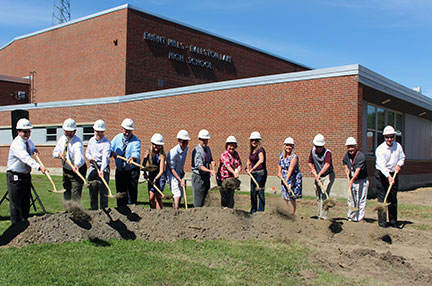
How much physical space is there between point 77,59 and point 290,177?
80.0ft

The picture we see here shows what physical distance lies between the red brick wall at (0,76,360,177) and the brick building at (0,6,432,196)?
3 cm

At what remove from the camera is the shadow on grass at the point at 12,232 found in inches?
242

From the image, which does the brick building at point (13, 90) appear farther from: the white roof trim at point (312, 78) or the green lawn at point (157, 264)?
the green lawn at point (157, 264)

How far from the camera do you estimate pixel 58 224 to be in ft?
21.4

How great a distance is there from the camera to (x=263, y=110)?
1691 centimetres

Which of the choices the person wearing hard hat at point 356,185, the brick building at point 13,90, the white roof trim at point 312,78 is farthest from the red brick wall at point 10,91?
the person wearing hard hat at point 356,185

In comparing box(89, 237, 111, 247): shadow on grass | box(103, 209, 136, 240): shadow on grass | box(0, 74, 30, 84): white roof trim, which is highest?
box(0, 74, 30, 84): white roof trim

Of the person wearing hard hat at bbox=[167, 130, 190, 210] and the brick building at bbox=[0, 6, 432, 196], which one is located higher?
the brick building at bbox=[0, 6, 432, 196]

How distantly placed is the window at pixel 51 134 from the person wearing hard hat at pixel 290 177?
19.0m

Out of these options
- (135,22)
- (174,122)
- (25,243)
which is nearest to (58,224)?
(25,243)

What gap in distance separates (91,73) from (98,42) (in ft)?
6.90

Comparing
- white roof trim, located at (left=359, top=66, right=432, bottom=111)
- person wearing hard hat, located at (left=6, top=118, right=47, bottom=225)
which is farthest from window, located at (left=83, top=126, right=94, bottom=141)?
person wearing hard hat, located at (left=6, top=118, right=47, bottom=225)

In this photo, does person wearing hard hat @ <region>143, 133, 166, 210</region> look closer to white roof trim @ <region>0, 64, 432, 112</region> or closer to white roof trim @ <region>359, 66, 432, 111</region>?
white roof trim @ <region>0, 64, 432, 112</region>

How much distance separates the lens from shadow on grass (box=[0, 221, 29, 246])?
614cm
